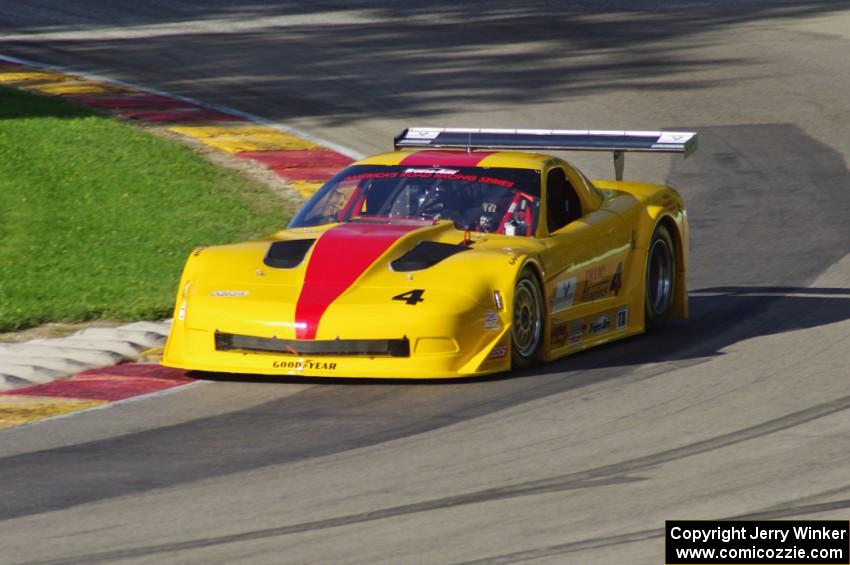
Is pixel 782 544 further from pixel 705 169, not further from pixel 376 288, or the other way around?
pixel 705 169

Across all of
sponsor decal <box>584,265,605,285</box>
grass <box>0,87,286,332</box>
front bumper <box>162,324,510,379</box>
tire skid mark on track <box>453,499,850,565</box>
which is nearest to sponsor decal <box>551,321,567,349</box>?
sponsor decal <box>584,265,605,285</box>

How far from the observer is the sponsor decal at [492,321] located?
9.59 meters

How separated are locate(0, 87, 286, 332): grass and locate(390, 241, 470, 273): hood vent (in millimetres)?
2428

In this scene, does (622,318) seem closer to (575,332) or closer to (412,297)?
(575,332)

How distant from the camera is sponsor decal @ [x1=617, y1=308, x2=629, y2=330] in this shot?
434 inches

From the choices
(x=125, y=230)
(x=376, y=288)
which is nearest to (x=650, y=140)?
(x=376, y=288)

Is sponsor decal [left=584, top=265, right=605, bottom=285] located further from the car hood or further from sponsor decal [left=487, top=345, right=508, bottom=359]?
sponsor decal [left=487, top=345, right=508, bottom=359]

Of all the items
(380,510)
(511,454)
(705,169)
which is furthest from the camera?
(705,169)

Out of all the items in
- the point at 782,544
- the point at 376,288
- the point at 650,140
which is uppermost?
the point at 650,140

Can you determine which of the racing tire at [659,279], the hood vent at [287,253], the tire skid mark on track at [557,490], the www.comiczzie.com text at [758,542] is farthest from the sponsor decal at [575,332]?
the www.comiczzie.com text at [758,542]

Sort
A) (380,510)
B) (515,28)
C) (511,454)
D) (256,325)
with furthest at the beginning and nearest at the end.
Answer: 1. (515,28)
2. (256,325)
3. (511,454)
4. (380,510)

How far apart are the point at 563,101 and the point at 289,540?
52.4ft

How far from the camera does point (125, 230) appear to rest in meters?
14.6

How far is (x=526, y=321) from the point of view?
10.0 m
